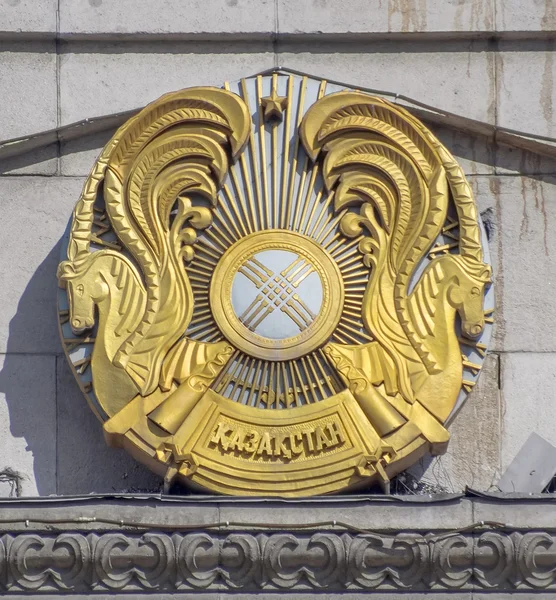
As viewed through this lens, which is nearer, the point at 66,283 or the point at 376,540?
the point at 376,540

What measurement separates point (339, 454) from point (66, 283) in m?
1.42

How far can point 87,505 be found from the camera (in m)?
7.75

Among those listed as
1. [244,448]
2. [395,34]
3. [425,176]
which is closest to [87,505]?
[244,448]

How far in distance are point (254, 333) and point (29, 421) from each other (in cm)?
108

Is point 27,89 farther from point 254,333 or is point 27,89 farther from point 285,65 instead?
point 254,333

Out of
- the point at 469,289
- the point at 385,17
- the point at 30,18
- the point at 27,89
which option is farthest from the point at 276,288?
the point at 30,18

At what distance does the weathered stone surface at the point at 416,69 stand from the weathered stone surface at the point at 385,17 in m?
0.09

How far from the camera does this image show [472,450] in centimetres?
849

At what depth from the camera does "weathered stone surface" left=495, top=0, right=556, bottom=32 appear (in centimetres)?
897

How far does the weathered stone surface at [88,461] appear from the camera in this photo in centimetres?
841

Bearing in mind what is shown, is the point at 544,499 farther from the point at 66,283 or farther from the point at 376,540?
the point at 66,283

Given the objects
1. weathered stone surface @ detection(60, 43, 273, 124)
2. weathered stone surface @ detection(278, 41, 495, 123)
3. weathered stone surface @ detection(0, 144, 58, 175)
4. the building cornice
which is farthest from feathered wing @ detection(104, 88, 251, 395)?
the building cornice

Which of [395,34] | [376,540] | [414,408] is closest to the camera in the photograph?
[376,540]

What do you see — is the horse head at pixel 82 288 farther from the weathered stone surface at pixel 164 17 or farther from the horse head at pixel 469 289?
the horse head at pixel 469 289
